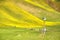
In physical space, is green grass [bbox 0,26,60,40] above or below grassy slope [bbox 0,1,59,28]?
below

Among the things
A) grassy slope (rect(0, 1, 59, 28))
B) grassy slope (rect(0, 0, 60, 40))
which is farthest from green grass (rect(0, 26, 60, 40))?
grassy slope (rect(0, 1, 59, 28))

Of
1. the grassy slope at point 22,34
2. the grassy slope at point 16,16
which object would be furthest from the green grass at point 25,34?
the grassy slope at point 16,16

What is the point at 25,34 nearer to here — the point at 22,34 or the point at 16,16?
the point at 22,34

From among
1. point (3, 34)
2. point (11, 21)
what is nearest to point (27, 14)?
point (11, 21)

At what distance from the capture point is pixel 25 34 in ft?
22.7

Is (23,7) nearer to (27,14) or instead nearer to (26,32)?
(27,14)

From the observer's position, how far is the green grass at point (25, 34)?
6.79 metres

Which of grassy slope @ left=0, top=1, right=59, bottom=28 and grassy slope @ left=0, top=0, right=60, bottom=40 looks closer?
grassy slope @ left=0, top=0, right=60, bottom=40

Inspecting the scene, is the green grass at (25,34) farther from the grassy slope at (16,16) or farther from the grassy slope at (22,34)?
the grassy slope at (16,16)

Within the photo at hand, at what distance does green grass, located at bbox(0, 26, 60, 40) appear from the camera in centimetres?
679

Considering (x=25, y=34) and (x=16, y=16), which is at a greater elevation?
(x=16, y=16)

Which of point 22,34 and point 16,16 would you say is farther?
point 16,16

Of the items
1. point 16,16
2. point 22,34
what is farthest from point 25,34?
point 16,16

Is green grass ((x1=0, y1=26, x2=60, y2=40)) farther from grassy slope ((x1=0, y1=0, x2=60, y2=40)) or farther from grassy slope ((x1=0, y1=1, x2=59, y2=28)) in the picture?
grassy slope ((x1=0, y1=1, x2=59, y2=28))
